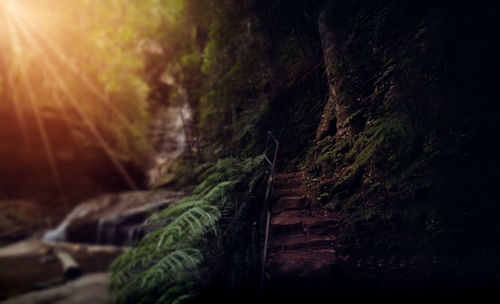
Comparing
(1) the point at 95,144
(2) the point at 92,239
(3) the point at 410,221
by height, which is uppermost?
(1) the point at 95,144

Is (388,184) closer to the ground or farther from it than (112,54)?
closer to the ground

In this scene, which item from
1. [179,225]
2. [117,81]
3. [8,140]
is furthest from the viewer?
[8,140]

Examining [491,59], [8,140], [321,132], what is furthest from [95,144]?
[491,59]

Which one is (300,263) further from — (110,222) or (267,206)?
(110,222)

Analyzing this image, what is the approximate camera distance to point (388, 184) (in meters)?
1.50

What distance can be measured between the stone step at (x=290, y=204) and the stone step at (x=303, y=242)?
0.21 metres

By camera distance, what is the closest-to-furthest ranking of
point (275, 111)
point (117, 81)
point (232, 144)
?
point (275, 111) → point (232, 144) → point (117, 81)

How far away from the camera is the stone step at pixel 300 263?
5.37ft

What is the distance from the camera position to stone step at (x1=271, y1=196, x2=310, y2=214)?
1854mm

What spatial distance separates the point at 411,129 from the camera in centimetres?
145

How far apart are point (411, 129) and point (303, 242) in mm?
995

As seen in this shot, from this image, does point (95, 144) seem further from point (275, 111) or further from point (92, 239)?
point (275, 111)

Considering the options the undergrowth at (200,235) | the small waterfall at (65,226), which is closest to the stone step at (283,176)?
the undergrowth at (200,235)

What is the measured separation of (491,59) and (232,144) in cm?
196
